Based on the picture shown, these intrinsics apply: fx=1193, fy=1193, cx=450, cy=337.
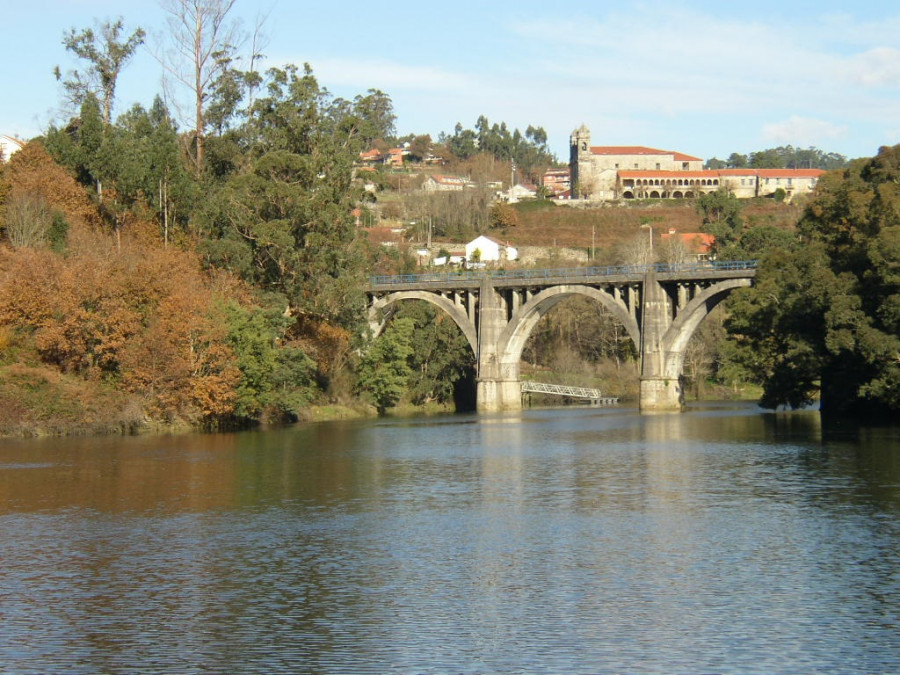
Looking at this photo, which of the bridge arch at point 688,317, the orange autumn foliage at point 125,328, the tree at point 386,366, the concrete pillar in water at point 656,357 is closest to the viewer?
the orange autumn foliage at point 125,328

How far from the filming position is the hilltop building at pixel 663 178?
593 ft

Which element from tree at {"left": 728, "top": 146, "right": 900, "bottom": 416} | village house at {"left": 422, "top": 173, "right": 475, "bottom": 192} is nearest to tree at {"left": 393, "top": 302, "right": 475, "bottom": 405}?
tree at {"left": 728, "top": 146, "right": 900, "bottom": 416}

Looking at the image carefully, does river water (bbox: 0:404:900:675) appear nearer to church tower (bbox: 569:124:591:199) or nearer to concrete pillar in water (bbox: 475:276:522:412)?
concrete pillar in water (bbox: 475:276:522:412)

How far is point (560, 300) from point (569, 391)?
11.4 m

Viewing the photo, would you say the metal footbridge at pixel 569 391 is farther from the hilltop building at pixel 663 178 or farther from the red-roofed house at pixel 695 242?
the hilltop building at pixel 663 178

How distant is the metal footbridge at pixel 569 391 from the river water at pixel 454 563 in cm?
5038

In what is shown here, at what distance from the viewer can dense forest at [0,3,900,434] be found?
A: 5678 cm

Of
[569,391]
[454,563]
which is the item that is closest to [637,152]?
[569,391]

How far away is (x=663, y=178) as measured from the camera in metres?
182

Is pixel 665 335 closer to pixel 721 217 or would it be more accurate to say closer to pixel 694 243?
pixel 694 243

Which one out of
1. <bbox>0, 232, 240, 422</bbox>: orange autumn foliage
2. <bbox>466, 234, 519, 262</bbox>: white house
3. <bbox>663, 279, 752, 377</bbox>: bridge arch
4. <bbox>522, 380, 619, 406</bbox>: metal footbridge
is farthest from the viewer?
<bbox>466, 234, 519, 262</bbox>: white house

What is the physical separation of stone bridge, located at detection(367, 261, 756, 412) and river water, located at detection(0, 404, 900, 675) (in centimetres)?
3300

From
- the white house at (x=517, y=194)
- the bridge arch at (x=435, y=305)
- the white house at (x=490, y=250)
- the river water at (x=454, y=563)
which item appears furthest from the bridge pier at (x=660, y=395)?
the white house at (x=517, y=194)

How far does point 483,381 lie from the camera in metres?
88.6
